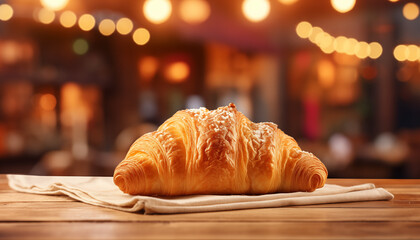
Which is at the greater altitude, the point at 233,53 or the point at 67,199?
the point at 233,53

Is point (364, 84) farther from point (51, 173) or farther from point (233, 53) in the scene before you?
point (51, 173)

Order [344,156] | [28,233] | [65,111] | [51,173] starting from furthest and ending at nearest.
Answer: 1. [65,111]
2. [344,156]
3. [51,173]
4. [28,233]

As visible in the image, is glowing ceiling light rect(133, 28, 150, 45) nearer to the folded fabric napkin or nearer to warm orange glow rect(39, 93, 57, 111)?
warm orange glow rect(39, 93, 57, 111)

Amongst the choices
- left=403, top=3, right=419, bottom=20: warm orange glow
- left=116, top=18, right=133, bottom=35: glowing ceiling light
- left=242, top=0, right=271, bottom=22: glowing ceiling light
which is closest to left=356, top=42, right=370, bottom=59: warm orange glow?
left=403, top=3, right=419, bottom=20: warm orange glow

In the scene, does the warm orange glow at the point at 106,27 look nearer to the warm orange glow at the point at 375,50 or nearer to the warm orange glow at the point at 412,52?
the warm orange glow at the point at 375,50

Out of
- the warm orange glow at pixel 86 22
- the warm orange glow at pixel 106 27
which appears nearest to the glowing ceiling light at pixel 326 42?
the warm orange glow at pixel 106 27

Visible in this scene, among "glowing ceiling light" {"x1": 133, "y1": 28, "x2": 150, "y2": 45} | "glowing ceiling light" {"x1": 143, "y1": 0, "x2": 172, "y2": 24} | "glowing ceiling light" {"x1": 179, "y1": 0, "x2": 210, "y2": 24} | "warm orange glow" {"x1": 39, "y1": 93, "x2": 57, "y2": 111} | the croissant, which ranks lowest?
the croissant

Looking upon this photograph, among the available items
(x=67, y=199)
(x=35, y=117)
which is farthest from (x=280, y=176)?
(x=35, y=117)
